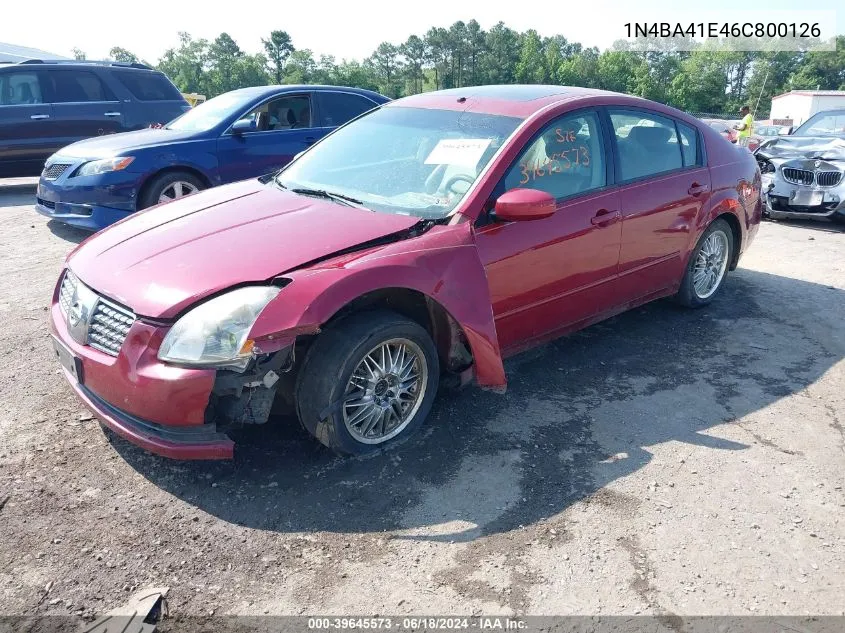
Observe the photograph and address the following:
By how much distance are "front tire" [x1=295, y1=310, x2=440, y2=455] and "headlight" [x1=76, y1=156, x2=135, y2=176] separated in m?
4.66

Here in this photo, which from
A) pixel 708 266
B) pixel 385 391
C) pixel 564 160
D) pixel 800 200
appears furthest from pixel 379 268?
pixel 800 200

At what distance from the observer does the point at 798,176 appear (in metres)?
8.53

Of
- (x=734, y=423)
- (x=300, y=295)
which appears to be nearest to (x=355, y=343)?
(x=300, y=295)

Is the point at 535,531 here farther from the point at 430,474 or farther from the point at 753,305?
the point at 753,305

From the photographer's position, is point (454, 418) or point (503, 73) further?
point (503, 73)

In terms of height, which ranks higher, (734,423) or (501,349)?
(501,349)

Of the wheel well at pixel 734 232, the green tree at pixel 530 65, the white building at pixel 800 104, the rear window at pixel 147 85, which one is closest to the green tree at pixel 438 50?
the green tree at pixel 530 65

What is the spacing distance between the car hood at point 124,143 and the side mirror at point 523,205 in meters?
4.74

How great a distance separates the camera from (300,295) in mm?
2754

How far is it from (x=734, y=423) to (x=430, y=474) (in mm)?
1730

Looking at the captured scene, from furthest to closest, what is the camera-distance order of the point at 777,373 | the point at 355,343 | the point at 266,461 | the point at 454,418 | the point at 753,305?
the point at 753,305 < the point at 777,373 < the point at 454,418 < the point at 266,461 < the point at 355,343

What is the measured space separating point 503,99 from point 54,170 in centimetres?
532

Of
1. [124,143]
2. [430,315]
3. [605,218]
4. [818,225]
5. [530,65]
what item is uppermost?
[530,65]

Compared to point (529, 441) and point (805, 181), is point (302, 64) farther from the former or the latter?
point (529, 441)
